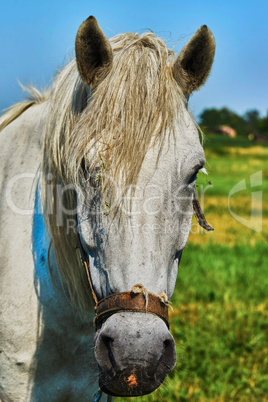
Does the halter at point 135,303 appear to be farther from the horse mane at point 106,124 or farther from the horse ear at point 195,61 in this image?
the horse ear at point 195,61

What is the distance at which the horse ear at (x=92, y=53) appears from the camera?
1.78 metres

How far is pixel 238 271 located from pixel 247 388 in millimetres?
3173

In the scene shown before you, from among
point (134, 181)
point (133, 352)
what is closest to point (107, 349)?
point (133, 352)

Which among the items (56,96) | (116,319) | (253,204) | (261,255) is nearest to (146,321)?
(116,319)

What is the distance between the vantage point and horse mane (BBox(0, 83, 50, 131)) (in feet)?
8.43

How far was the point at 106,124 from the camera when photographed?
174 cm

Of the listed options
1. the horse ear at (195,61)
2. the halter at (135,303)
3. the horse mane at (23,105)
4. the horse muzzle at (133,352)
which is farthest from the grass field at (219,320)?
the horse mane at (23,105)

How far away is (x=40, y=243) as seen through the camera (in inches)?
86.7

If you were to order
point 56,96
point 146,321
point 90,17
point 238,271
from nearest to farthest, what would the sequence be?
point 146,321 → point 90,17 → point 56,96 → point 238,271

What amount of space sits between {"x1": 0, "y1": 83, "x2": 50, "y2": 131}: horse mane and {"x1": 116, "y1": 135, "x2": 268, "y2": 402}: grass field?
41.5 inches

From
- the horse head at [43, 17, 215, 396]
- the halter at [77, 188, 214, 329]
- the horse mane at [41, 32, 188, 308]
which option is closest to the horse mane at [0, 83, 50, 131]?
the horse mane at [41, 32, 188, 308]

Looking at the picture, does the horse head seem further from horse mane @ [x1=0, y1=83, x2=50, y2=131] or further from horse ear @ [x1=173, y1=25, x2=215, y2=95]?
horse mane @ [x1=0, y1=83, x2=50, y2=131]

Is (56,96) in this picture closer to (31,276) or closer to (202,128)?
(202,128)

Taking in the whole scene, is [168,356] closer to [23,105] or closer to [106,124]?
[106,124]
